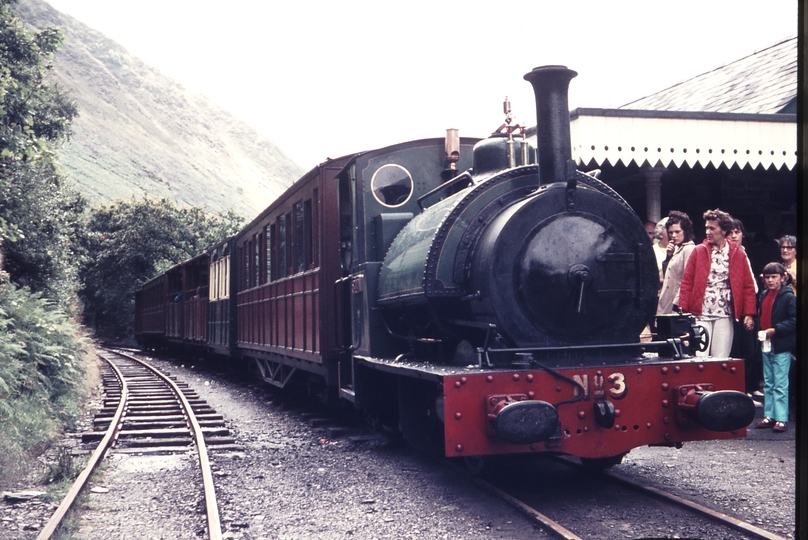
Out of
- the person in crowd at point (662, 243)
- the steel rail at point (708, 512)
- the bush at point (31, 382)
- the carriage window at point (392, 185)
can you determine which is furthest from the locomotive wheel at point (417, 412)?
the bush at point (31, 382)

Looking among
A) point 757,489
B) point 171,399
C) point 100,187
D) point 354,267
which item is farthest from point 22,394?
point 100,187

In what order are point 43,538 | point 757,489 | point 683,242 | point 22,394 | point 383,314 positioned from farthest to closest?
point 22,394
point 683,242
point 383,314
point 757,489
point 43,538

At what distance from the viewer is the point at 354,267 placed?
669 cm

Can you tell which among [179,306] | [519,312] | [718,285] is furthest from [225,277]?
[519,312]

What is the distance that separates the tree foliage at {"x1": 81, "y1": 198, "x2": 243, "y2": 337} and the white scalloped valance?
35585 mm

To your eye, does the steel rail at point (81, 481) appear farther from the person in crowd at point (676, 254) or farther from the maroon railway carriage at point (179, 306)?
the maroon railway carriage at point (179, 306)

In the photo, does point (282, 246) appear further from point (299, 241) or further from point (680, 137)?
point (680, 137)

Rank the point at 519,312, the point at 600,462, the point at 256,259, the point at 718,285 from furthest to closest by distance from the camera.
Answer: the point at 256,259, the point at 718,285, the point at 600,462, the point at 519,312

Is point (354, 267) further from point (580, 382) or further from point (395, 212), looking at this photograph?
point (580, 382)

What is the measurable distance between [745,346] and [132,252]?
38041 mm

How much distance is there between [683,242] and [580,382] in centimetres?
267

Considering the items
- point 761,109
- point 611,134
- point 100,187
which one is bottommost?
point 611,134

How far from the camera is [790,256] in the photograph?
6.74 m

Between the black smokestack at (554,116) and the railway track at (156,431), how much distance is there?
114 inches
